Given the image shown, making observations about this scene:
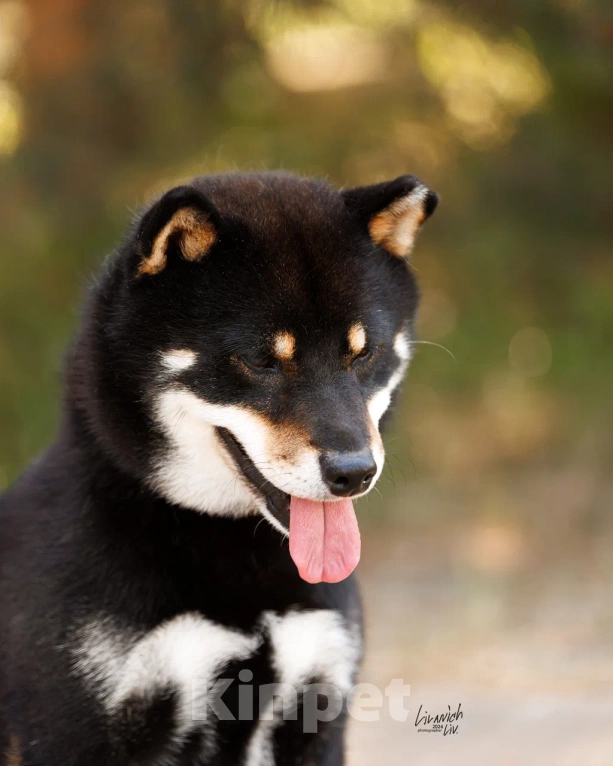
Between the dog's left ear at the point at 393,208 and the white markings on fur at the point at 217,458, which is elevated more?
the dog's left ear at the point at 393,208

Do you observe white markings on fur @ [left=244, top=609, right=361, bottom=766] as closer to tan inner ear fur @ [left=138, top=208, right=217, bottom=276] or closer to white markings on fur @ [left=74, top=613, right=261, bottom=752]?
white markings on fur @ [left=74, top=613, right=261, bottom=752]

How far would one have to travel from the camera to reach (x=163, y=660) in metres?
2.83

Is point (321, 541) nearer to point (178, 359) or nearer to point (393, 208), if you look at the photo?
point (178, 359)

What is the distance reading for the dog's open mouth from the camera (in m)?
2.80

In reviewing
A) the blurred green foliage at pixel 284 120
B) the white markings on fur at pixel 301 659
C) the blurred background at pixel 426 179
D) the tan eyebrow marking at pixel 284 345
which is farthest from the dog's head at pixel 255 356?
the blurred green foliage at pixel 284 120

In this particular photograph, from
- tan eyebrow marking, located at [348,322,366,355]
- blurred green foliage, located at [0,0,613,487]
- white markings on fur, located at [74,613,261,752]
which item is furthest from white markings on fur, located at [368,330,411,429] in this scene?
blurred green foliage, located at [0,0,613,487]

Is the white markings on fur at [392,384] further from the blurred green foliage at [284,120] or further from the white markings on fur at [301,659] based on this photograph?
the blurred green foliage at [284,120]

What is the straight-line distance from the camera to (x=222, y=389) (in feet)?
9.15

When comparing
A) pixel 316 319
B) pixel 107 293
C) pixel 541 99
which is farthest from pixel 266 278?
pixel 541 99

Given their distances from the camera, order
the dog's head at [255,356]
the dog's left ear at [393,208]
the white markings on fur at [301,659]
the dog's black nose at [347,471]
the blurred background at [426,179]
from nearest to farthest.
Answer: the dog's black nose at [347,471] < the dog's head at [255,356] < the white markings on fur at [301,659] < the dog's left ear at [393,208] < the blurred background at [426,179]

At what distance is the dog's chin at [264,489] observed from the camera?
2828mm

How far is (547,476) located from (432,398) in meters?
1.07

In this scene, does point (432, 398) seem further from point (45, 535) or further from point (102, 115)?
point (45, 535)

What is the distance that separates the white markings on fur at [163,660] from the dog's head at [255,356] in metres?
0.32
